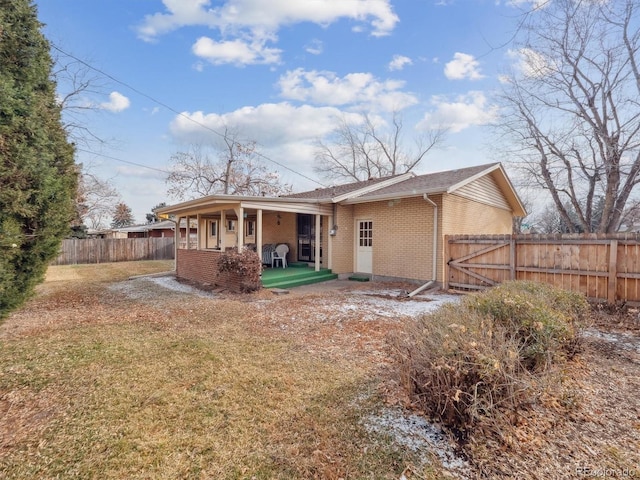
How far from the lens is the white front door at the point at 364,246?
11570mm

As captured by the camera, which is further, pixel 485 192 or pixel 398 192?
pixel 485 192

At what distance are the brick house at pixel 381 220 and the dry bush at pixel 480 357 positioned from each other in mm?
6432

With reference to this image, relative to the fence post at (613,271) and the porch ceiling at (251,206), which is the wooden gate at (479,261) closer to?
the fence post at (613,271)

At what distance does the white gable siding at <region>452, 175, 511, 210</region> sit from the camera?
1070 cm

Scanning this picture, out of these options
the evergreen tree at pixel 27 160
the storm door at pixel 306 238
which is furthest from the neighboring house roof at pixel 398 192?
the evergreen tree at pixel 27 160

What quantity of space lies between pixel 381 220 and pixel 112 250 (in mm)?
18275

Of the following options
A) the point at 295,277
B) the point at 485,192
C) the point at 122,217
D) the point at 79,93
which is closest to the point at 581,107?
the point at 485,192

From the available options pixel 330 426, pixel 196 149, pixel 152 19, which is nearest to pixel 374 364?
pixel 330 426

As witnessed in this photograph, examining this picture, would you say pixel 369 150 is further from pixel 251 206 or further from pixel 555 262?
pixel 555 262

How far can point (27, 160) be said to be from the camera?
2863 mm

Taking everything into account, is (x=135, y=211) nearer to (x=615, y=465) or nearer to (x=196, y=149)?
(x=196, y=149)

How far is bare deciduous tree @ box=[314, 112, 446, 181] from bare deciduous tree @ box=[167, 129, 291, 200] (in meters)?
6.22

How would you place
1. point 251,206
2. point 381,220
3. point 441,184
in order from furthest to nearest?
point 381,220, point 441,184, point 251,206

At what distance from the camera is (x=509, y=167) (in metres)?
15.2
